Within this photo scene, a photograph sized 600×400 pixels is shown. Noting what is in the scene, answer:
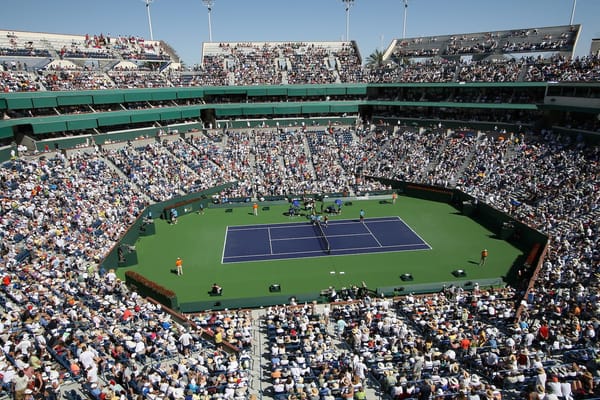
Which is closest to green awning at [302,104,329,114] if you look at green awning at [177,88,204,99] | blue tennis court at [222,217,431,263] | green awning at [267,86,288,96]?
green awning at [267,86,288,96]

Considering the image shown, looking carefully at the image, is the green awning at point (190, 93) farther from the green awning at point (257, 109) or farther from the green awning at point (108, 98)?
the green awning at point (108, 98)

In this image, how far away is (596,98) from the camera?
37281mm

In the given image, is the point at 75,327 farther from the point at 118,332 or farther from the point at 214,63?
the point at 214,63

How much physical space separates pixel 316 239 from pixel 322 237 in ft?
1.94

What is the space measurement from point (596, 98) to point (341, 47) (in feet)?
115

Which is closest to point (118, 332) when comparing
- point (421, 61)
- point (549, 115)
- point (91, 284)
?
point (91, 284)

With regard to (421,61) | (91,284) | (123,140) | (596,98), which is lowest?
(91,284)

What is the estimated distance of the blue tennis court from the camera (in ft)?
97.1

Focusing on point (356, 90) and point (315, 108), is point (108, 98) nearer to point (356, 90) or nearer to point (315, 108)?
point (315, 108)

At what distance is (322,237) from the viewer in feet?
106

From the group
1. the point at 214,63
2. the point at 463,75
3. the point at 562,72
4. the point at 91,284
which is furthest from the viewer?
the point at 214,63

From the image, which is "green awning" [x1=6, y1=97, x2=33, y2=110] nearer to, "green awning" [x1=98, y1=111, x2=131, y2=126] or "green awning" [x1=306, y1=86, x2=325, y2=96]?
"green awning" [x1=98, y1=111, x2=131, y2=126]

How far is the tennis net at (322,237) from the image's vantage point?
2988 centimetres

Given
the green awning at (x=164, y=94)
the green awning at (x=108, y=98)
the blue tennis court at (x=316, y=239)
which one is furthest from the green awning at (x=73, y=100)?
the blue tennis court at (x=316, y=239)
